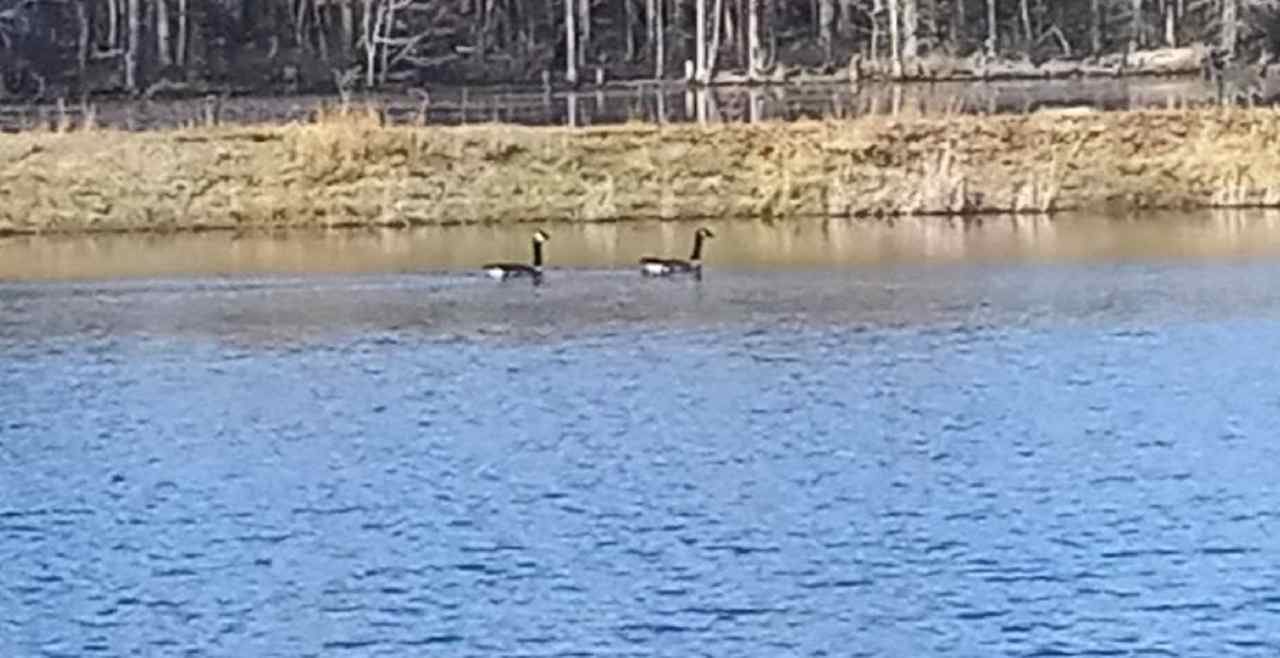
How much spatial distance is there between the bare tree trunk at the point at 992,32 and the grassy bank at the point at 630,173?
32.4 meters

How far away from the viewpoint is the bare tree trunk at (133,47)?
80.8 metres

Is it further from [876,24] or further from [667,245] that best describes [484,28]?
[667,245]

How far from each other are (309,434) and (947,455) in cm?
630

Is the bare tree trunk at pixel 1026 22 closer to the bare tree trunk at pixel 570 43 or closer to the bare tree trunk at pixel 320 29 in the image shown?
the bare tree trunk at pixel 570 43

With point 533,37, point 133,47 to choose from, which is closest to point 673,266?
point 133,47

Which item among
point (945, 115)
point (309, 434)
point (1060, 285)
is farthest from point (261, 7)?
point (309, 434)

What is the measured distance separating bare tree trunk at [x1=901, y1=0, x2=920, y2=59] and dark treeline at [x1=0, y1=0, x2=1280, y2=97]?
0.24 ft

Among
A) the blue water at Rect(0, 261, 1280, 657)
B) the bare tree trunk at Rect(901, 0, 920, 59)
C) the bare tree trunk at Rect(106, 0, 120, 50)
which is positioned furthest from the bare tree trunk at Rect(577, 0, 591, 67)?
the blue water at Rect(0, 261, 1280, 657)

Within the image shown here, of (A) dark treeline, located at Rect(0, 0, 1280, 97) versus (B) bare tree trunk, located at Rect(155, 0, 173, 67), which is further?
(B) bare tree trunk, located at Rect(155, 0, 173, 67)

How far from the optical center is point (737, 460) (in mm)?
26062

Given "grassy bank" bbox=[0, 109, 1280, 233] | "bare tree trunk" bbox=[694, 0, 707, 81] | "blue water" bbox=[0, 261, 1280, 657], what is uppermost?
"bare tree trunk" bbox=[694, 0, 707, 81]

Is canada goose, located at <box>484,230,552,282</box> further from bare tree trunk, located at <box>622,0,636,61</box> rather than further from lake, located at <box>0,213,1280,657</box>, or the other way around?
bare tree trunk, located at <box>622,0,636,61</box>

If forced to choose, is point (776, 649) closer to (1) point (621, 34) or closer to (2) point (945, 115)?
(2) point (945, 115)

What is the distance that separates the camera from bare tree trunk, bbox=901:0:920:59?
83.1m
